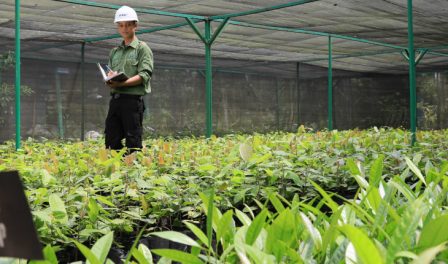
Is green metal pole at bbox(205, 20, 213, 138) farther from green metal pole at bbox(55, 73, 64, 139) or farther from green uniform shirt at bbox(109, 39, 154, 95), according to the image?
green metal pole at bbox(55, 73, 64, 139)

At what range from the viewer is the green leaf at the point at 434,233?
1.03m

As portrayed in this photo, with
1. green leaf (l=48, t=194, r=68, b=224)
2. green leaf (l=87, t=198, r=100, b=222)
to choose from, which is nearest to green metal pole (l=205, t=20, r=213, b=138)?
green leaf (l=87, t=198, r=100, b=222)

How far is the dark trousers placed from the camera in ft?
15.6

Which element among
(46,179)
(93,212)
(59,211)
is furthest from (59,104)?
(59,211)

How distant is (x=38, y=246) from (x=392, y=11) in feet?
25.0

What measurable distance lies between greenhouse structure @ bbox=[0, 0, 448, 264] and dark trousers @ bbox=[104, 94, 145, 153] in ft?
0.25

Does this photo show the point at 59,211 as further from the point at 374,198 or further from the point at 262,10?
the point at 262,10

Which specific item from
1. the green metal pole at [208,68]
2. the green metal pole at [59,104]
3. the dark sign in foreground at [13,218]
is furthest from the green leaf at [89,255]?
the green metal pole at [59,104]

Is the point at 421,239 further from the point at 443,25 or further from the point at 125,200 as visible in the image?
the point at 443,25

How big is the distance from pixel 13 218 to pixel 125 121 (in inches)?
159

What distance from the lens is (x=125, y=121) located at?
476 centimetres

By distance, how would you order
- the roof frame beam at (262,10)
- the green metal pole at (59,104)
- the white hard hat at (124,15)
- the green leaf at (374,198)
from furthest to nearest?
the green metal pole at (59,104) < the roof frame beam at (262,10) < the white hard hat at (124,15) < the green leaf at (374,198)

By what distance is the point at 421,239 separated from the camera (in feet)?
3.47

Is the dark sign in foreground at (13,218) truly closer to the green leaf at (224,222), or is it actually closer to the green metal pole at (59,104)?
the green leaf at (224,222)
